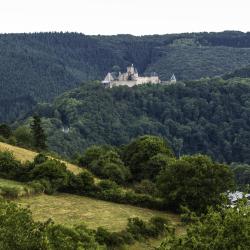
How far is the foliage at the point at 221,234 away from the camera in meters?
24.4

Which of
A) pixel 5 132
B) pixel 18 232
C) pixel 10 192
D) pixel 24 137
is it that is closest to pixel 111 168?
pixel 24 137

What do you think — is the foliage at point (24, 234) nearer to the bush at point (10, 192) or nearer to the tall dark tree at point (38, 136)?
the bush at point (10, 192)

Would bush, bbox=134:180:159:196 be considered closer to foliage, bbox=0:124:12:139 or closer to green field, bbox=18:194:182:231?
green field, bbox=18:194:182:231

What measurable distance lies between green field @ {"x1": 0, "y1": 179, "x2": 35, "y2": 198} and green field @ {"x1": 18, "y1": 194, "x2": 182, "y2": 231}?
1.89ft

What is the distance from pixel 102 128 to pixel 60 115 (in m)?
13.7

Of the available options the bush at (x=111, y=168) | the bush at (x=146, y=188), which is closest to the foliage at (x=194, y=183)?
the bush at (x=146, y=188)

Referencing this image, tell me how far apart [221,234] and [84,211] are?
2513 cm

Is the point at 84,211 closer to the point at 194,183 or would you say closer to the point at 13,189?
the point at 13,189

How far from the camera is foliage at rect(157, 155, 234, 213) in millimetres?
53344

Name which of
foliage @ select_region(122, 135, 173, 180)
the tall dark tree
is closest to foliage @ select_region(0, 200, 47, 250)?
foliage @ select_region(122, 135, 173, 180)

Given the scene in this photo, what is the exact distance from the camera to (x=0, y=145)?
198ft

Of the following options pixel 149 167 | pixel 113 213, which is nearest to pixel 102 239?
pixel 113 213

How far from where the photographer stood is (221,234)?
24609mm

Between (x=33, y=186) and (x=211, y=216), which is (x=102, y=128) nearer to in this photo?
(x=33, y=186)
